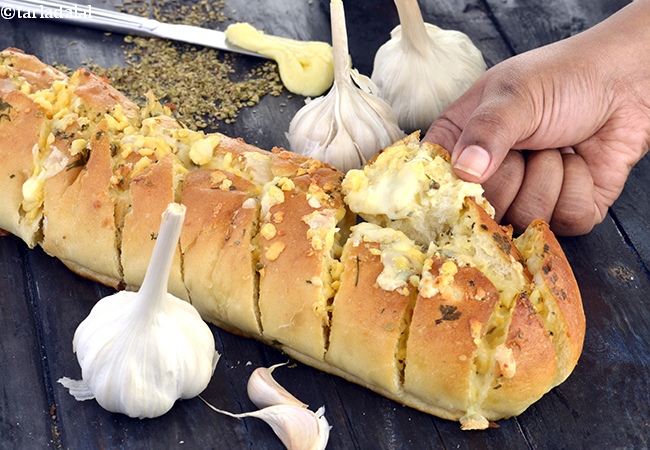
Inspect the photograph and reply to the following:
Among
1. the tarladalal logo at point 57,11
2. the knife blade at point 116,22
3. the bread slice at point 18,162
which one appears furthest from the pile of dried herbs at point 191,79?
the bread slice at point 18,162

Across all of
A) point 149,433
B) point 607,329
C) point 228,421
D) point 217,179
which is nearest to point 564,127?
point 607,329

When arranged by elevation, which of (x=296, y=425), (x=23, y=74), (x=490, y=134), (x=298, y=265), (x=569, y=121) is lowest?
(x=296, y=425)

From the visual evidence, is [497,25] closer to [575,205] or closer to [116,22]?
[575,205]

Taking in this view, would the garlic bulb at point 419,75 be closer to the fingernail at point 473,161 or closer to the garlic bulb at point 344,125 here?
the garlic bulb at point 344,125

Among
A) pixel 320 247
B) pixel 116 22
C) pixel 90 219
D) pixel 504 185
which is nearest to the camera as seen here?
pixel 320 247

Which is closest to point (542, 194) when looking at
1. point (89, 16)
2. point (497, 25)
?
point (497, 25)

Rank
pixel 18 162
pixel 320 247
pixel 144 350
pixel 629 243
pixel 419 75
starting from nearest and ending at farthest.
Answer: pixel 144 350 → pixel 320 247 → pixel 18 162 → pixel 629 243 → pixel 419 75

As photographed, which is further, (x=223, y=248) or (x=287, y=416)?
(x=223, y=248)

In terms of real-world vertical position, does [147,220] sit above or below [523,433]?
above
